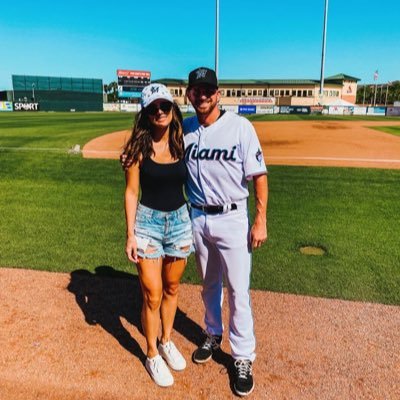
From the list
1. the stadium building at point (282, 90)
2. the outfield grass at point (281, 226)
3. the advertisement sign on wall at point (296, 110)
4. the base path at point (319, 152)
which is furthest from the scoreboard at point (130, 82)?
the outfield grass at point (281, 226)

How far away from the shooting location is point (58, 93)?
68.8m

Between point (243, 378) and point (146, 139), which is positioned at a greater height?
point (146, 139)

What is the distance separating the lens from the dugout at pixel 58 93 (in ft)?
219

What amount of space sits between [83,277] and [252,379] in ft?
7.73

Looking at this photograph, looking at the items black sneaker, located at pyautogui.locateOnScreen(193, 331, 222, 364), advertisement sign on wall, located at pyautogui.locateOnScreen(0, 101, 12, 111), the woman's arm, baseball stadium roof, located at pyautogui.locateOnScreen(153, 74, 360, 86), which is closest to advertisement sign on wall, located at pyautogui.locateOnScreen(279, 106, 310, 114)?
baseball stadium roof, located at pyautogui.locateOnScreen(153, 74, 360, 86)

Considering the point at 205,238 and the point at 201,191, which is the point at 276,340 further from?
the point at 201,191

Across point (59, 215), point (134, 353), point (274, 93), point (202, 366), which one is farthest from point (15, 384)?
point (274, 93)

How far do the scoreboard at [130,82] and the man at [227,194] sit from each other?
63.5 meters

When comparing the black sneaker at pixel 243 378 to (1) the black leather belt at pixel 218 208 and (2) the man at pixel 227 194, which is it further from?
(1) the black leather belt at pixel 218 208

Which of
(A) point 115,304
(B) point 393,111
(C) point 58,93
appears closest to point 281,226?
(A) point 115,304

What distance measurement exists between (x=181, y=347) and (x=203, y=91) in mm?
2013

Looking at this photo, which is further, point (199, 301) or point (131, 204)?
point (199, 301)

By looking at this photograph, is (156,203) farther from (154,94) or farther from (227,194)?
(154,94)

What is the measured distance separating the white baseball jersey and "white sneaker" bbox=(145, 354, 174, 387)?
1.19 m
